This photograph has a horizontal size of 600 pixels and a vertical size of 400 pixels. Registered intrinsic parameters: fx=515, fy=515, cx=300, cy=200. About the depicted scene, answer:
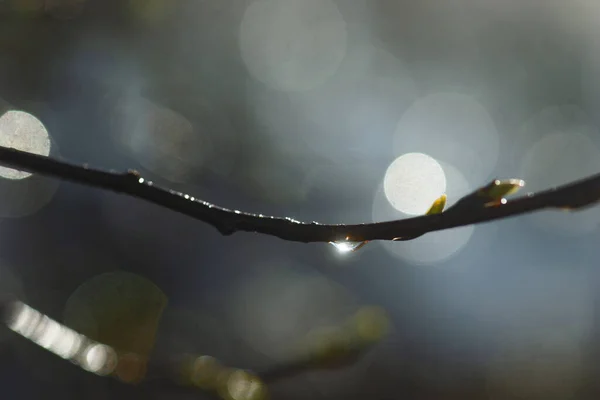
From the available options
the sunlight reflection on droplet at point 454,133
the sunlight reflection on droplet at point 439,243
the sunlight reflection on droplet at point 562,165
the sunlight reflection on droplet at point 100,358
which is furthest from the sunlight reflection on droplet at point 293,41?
the sunlight reflection on droplet at point 100,358

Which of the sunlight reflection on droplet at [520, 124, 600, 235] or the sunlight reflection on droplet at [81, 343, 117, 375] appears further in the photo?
the sunlight reflection on droplet at [520, 124, 600, 235]

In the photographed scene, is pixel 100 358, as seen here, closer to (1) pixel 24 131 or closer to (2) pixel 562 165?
(1) pixel 24 131

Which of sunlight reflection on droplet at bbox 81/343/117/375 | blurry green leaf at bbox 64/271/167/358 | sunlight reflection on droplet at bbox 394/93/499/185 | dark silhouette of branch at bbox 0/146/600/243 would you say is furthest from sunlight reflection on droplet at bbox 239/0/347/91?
dark silhouette of branch at bbox 0/146/600/243

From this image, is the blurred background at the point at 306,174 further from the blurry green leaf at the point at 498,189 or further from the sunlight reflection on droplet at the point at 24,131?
the blurry green leaf at the point at 498,189

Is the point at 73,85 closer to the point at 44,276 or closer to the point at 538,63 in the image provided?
the point at 44,276

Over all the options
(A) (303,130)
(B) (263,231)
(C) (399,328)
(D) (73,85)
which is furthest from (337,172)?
(B) (263,231)

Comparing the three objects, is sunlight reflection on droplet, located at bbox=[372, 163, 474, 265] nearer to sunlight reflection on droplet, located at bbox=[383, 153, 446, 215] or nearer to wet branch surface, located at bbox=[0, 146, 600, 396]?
sunlight reflection on droplet, located at bbox=[383, 153, 446, 215]
